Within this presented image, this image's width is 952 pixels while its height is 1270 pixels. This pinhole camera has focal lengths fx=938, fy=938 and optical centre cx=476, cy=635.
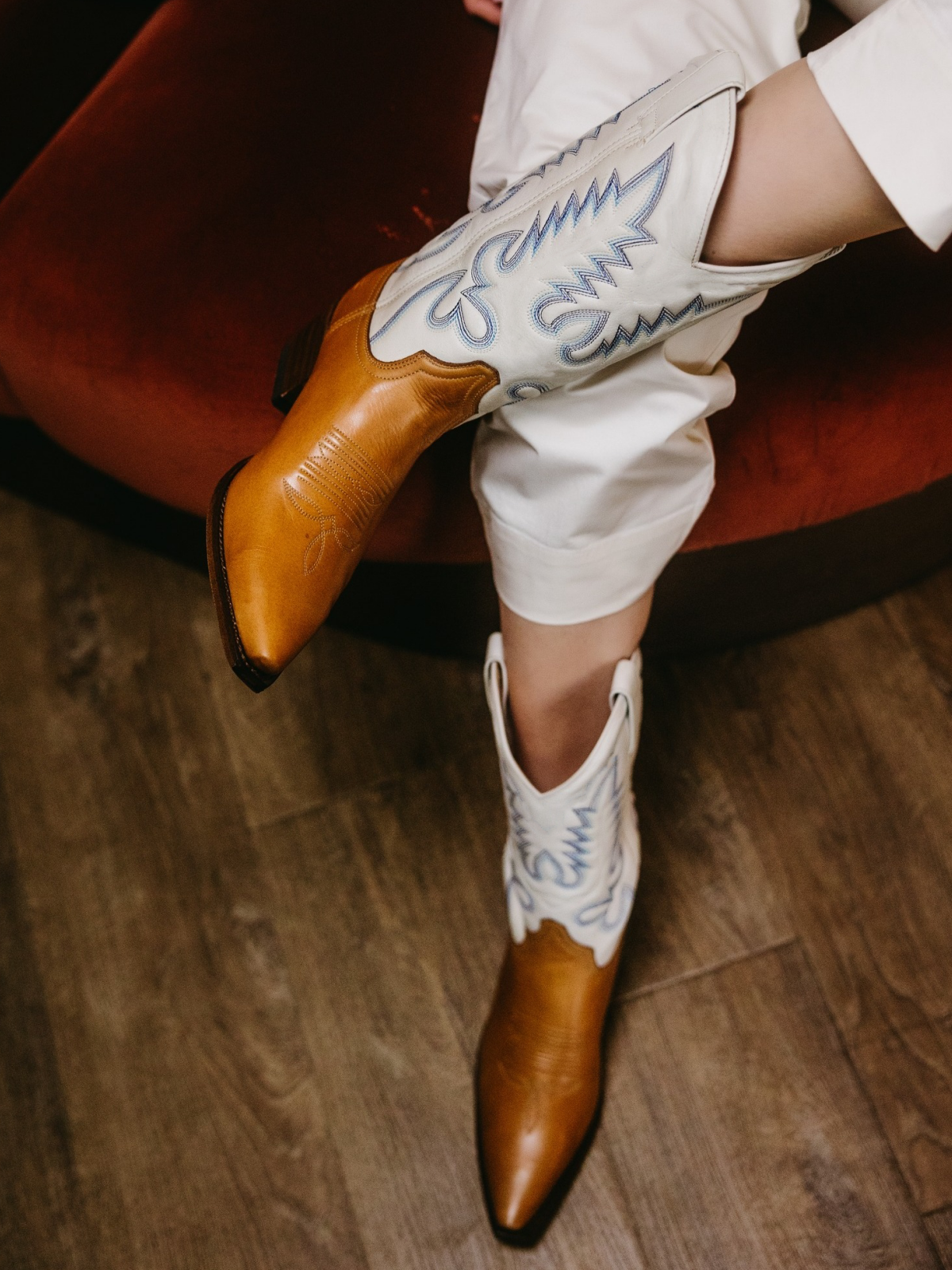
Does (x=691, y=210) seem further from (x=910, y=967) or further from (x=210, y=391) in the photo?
(x=910, y=967)

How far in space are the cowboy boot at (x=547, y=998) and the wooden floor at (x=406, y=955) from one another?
0.16 ft

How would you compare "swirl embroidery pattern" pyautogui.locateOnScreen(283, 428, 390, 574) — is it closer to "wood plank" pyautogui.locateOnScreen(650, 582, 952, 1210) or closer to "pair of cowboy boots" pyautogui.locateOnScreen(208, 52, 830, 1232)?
"pair of cowboy boots" pyautogui.locateOnScreen(208, 52, 830, 1232)

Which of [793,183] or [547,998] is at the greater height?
[793,183]

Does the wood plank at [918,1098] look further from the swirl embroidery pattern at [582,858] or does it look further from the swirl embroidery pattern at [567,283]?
the swirl embroidery pattern at [567,283]

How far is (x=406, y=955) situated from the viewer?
90 cm

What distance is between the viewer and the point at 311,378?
2.08ft

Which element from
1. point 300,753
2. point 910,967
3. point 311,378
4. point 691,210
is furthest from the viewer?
point 300,753

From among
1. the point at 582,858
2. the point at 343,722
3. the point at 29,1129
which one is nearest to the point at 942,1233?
the point at 582,858

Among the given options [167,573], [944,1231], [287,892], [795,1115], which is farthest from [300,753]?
[944,1231]

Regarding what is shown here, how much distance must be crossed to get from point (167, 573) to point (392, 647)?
284 mm

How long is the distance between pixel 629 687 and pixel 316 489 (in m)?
0.27

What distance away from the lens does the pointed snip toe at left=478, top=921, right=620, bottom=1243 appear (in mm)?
777

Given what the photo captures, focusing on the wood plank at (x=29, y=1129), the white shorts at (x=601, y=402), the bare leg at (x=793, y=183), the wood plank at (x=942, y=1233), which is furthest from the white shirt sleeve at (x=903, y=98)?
the wood plank at (x=29, y=1129)

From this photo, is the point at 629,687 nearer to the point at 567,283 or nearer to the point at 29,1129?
the point at 567,283
